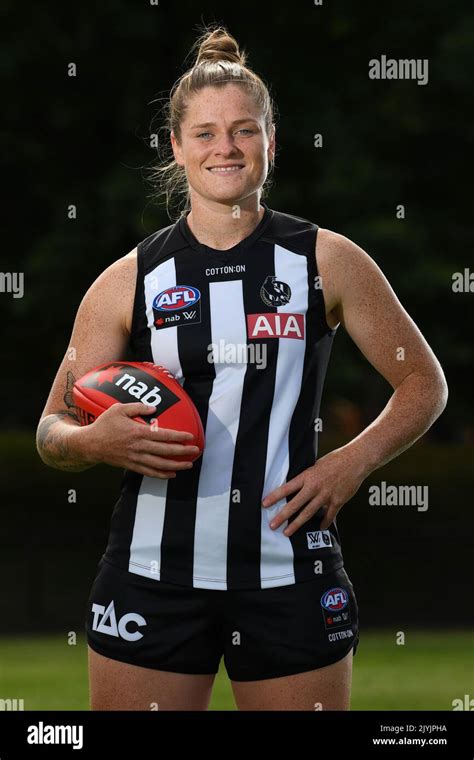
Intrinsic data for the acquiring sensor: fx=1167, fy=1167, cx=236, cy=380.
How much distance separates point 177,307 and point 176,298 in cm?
2

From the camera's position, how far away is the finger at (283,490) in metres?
2.67

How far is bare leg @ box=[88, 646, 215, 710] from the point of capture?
2.66 meters

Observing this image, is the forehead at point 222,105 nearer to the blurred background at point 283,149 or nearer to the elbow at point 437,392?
the elbow at point 437,392

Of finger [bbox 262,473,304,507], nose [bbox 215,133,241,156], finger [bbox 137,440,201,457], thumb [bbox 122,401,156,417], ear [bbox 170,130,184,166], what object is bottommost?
finger [bbox 262,473,304,507]

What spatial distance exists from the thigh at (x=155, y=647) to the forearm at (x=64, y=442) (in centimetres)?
31

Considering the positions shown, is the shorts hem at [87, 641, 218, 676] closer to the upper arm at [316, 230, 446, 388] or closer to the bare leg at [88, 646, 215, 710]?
the bare leg at [88, 646, 215, 710]

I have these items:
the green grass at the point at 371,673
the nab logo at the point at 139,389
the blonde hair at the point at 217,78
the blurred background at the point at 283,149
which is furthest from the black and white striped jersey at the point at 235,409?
the blurred background at the point at 283,149

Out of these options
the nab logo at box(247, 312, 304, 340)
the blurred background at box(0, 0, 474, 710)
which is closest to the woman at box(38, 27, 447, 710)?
the nab logo at box(247, 312, 304, 340)

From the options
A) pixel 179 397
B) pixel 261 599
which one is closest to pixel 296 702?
pixel 261 599

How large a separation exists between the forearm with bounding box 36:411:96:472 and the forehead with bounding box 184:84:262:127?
0.77 meters

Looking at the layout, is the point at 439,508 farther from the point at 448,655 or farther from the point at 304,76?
the point at 304,76

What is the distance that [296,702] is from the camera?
2621 mm

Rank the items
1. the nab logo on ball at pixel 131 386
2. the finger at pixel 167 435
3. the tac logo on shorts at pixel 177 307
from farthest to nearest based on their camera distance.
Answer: the tac logo on shorts at pixel 177 307
the nab logo on ball at pixel 131 386
the finger at pixel 167 435

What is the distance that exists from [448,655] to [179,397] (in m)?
7.95
